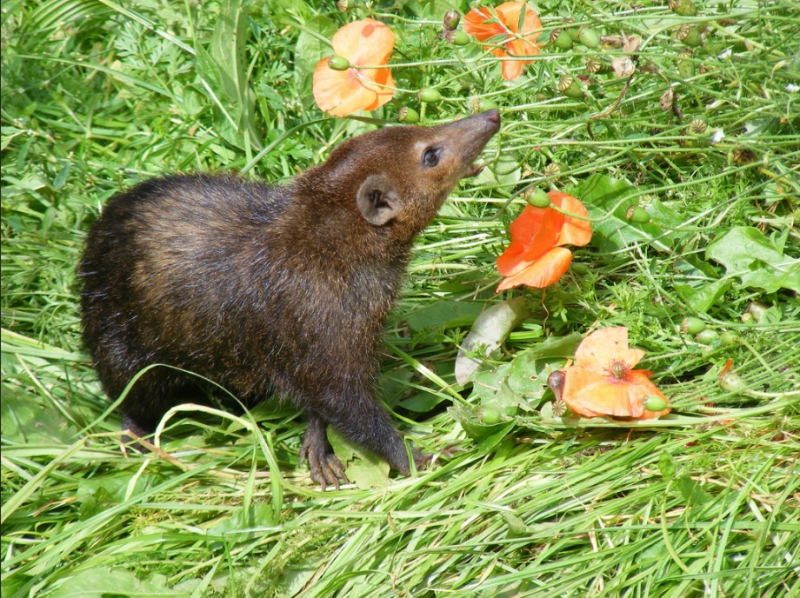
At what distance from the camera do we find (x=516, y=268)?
4.77 m

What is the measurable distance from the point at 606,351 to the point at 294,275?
185 centimetres

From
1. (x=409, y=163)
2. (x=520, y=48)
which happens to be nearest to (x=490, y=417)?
(x=409, y=163)

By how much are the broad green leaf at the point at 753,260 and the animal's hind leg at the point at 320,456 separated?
8.67 feet

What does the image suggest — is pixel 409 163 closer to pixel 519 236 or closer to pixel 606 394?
pixel 519 236

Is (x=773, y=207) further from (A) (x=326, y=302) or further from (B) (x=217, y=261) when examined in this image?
(B) (x=217, y=261)

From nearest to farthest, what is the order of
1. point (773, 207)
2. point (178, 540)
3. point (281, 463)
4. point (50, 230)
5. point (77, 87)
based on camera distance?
point (178, 540) → point (773, 207) → point (281, 463) → point (50, 230) → point (77, 87)

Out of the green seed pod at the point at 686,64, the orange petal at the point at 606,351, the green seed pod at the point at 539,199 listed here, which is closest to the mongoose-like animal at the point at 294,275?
the green seed pod at the point at 539,199

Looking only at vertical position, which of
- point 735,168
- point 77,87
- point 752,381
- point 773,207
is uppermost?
point 77,87

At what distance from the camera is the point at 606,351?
450cm

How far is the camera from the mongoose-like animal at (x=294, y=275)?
487cm

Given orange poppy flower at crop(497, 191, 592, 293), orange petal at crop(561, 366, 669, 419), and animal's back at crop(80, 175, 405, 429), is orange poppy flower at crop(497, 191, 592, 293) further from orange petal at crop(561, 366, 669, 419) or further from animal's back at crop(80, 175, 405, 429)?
animal's back at crop(80, 175, 405, 429)

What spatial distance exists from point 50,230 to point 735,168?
16.6 feet

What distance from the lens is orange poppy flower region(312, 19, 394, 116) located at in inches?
207

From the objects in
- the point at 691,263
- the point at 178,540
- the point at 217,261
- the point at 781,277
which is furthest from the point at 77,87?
the point at 781,277
